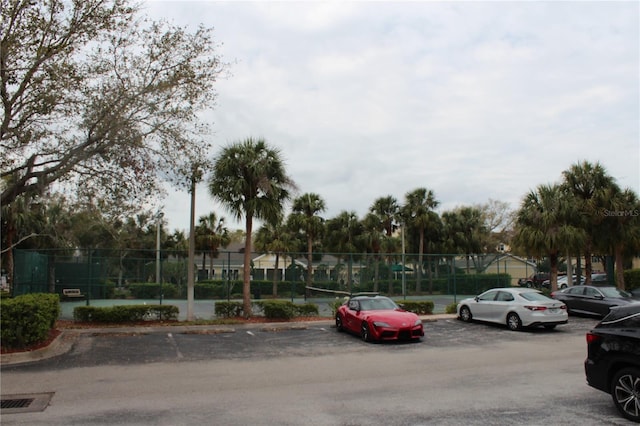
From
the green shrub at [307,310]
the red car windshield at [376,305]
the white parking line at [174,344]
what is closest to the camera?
the white parking line at [174,344]

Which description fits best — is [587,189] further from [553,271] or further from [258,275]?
[258,275]

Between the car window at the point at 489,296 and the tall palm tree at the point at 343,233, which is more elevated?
the tall palm tree at the point at 343,233

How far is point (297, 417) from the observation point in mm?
7152

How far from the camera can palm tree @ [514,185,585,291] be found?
24281 millimetres

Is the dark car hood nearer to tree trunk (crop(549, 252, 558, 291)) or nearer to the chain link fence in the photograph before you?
the chain link fence

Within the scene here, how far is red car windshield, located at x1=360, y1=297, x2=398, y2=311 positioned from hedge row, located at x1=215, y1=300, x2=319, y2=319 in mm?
4336

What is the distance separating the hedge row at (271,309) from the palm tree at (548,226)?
1159 centimetres

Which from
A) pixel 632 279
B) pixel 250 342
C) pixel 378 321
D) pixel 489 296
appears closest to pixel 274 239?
pixel 489 296

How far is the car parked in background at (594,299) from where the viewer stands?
19.7 meters

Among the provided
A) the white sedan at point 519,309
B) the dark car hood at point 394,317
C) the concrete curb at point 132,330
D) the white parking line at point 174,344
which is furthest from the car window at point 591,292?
the white parking line at point 174,344

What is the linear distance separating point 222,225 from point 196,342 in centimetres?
3012

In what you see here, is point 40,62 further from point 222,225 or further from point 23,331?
point 222,225

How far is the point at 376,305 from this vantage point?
16.1m

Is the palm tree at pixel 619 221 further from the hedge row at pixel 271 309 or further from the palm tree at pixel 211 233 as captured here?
the palm tree at pixel 211 233
